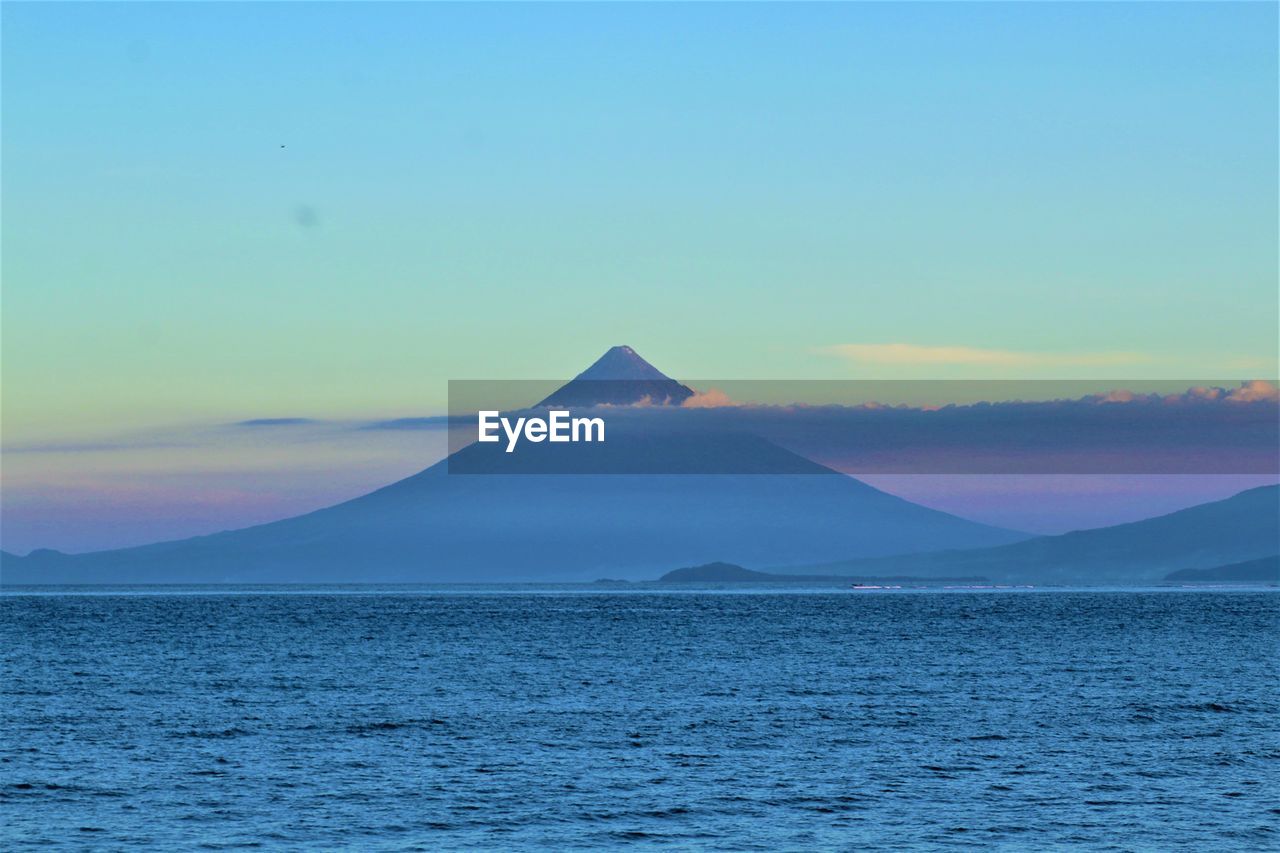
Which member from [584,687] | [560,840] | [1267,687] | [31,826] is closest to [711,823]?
[560,840]

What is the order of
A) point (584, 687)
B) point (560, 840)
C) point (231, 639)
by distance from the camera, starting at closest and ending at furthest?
1. point (560, 840)
2. point (584, 687)
3. point (231, 639)

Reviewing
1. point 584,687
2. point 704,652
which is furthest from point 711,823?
point 704,652

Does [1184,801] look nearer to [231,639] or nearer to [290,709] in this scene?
[290,709]

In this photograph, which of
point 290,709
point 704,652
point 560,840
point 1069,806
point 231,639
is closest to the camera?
point 560,840

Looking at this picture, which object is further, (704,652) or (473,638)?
(473,638)

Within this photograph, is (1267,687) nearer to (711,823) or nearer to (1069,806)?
(1069,806)

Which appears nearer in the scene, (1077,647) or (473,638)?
(1077,647)
